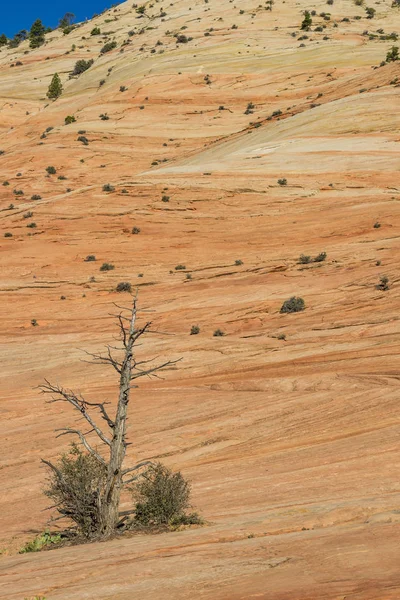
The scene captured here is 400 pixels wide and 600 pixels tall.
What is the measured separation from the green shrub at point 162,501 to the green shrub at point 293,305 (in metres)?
13.7

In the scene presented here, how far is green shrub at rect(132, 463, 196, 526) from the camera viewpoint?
11.2 m

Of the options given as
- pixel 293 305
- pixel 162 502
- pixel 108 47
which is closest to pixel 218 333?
pixel 293 305

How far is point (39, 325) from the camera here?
2808cm

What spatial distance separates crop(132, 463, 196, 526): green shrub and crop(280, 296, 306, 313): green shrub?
1374cm

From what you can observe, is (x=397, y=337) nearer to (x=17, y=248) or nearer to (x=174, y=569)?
(x=174, y=569)

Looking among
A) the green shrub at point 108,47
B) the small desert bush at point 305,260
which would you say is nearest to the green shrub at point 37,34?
the green shrub at point 108,47

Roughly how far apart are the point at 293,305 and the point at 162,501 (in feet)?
46.9

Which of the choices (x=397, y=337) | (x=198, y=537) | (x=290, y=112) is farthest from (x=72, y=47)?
(x=198, y=537)

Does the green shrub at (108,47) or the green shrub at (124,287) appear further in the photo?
the green shrub at (108,47)

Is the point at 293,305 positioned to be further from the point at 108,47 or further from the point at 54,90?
the point at 108,47

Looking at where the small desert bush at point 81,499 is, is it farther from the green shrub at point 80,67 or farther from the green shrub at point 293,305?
the green shrub at point 80,67

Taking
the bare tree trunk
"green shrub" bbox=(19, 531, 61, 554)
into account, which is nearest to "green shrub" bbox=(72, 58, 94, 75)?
the bare tree trunk

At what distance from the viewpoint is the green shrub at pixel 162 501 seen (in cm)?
1123

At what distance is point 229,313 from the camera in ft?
84.4
